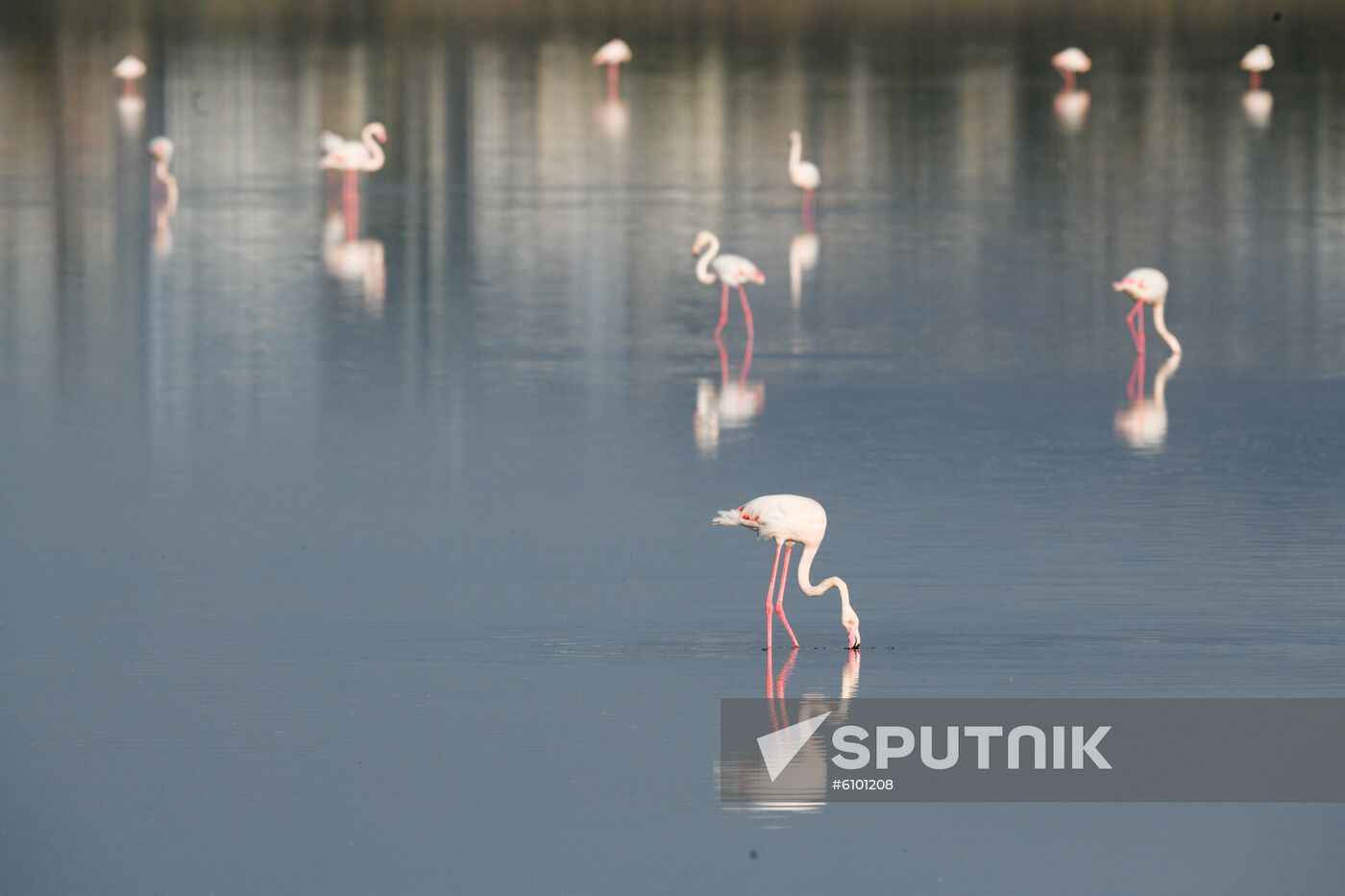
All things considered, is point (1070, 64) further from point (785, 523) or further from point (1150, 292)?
point (785, 523)

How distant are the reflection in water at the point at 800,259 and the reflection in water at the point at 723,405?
3.00 m

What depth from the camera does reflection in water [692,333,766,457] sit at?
13.2 m

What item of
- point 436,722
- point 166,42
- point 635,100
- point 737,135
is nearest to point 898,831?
point 436,722

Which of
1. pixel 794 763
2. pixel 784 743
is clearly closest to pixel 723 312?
pixel 784 743

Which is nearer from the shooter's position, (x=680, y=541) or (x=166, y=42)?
(x=680, y=541)

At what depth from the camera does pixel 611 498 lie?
11.6m

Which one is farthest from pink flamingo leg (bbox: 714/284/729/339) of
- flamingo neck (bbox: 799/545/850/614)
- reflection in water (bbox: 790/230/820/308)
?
flamingo neck (bbox: 799/545/850/614)

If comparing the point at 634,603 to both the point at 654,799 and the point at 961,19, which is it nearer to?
the point at 654,799

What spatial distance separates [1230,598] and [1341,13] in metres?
46.9

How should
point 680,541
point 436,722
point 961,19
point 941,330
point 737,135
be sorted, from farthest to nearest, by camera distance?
point 961,19, point 737,135, point 941,330, point 680,541, point 436,722

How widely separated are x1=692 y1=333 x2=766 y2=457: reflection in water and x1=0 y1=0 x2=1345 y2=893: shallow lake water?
5 centimetres

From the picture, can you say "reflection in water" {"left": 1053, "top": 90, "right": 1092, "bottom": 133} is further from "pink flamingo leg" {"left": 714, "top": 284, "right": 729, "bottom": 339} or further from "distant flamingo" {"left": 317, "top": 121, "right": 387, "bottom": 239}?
"pink flamingo leg" {"left": 714, "top": 284, "right": 729, "bottom": 339}

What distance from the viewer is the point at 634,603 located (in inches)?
387

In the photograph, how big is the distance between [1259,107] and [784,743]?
27752 mm
